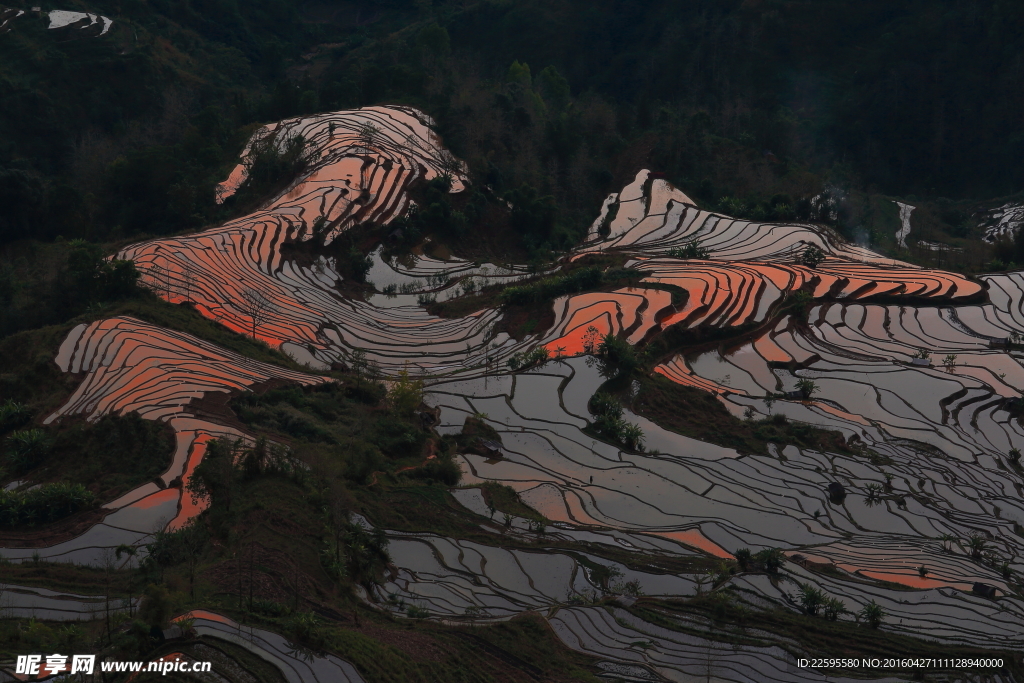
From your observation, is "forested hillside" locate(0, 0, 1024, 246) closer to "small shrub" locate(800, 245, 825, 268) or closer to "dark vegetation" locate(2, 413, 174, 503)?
"small shrub" locate(800, 245, 825, 268)

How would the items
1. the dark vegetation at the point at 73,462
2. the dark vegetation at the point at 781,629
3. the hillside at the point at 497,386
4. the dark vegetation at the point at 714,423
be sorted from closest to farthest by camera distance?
1. the dark vegetation at the point at 781,629
2. the hillside at the point at 497,386
3. the dark vegetation at the point at 73,462
4. the dark vegetation at the point at 714,423

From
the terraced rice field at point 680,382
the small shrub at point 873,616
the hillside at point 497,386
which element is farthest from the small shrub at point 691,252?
the small shrub at point 873,616

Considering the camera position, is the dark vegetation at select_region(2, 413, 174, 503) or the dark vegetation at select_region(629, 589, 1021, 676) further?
the dark vegetation at select_region(2, 413, 174, 503)

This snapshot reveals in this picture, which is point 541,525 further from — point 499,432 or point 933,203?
point 933,203

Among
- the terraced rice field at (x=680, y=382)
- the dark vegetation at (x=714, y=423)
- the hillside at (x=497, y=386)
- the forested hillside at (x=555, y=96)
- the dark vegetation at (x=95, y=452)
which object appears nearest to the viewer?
the hillside at (x=497, y=386)

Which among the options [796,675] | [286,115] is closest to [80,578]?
[796,675]

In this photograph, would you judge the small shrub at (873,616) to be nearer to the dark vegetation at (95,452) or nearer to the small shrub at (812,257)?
the dark vegetation at (95,452)

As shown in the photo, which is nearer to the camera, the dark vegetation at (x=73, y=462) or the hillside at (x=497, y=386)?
the hillside at (x=497, y=386)

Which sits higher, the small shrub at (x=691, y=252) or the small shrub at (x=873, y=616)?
the small shrub at (x=691, y=252)

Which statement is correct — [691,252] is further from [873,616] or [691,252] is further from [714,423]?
[873,616]

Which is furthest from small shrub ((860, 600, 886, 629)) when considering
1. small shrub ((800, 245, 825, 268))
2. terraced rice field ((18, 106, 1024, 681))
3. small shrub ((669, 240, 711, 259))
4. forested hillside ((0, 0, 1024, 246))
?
forested hillside ((0, 0, 1024, 246))
